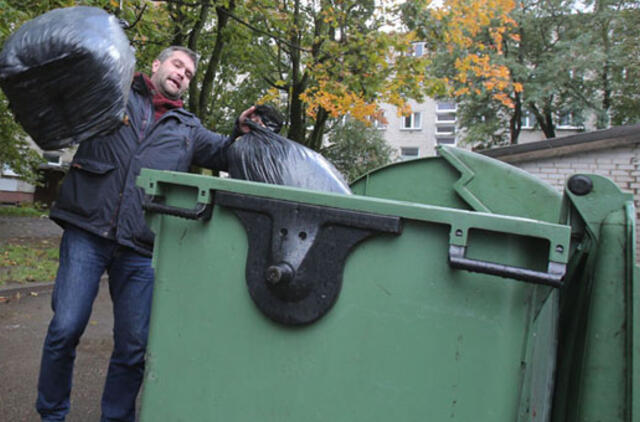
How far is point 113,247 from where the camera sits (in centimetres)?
217

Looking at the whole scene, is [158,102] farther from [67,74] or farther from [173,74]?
[67,74]

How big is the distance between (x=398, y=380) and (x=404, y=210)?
1.38 ft

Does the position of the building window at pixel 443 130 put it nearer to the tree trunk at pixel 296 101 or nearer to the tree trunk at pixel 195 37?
the tree trunk at pixel 296 101

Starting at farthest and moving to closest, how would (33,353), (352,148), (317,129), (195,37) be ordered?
(352,148), (317,129), (195,37), (33,353)

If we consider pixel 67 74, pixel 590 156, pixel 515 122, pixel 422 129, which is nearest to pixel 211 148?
pixel 67 74

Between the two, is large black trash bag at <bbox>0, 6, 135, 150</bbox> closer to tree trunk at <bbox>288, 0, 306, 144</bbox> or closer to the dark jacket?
the dark jacket

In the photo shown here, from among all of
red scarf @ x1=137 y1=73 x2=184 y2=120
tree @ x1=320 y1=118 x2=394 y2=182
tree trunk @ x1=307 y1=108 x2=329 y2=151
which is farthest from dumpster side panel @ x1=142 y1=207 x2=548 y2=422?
tree @ x1=320 y1=118 x2=394 y2=182

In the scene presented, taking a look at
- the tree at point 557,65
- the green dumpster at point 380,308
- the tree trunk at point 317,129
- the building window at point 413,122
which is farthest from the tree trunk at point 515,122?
the green dumpster at point 380,308

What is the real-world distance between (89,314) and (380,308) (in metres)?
1.38

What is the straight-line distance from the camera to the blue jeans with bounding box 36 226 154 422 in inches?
80.1

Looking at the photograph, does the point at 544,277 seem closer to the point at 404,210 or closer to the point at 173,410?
the point at 404,210

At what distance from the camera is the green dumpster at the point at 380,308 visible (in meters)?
1.20

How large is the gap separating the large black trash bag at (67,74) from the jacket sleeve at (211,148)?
42cm

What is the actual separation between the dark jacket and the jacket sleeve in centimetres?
11
